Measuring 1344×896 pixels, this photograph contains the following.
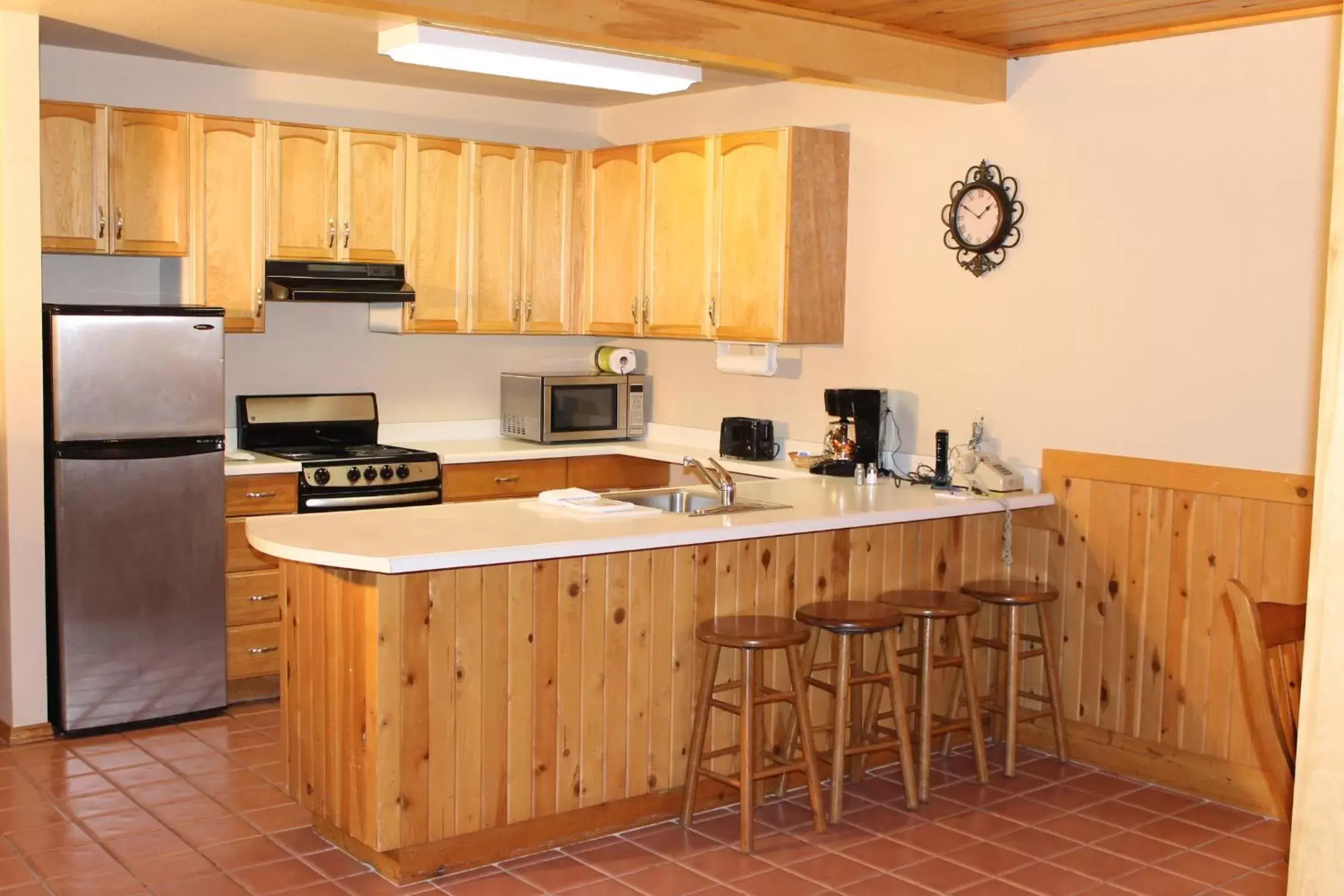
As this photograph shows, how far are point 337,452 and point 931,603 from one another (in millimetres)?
2714

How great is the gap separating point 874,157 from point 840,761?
2.51m

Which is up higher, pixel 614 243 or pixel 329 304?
pixel 614 243

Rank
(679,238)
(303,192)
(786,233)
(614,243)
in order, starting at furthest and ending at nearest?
1. (614,243)
2. (679,238)
3. (303,192)
4. (786,233)

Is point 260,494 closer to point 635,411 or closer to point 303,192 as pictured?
point 303,192

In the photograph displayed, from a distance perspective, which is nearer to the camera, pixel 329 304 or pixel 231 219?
pixel 231 219

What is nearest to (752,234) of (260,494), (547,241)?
(547,241)

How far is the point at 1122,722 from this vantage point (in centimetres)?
473

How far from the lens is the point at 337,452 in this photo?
19.2 ft

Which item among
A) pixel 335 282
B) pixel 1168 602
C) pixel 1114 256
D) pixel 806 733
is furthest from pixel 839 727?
pixel 335 282

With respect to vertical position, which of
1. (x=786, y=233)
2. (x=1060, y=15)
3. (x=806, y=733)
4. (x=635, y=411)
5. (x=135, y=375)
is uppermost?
(x=1060, y=15)

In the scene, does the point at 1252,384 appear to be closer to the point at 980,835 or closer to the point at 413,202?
the point at 980,835

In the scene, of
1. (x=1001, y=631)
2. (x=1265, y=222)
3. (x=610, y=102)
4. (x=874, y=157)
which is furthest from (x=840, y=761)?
(x=610, y=102)

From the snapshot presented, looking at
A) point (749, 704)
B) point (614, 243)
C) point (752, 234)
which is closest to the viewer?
point (749, 704)

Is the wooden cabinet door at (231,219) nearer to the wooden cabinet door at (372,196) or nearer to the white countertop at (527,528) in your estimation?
the wooden cabinet door at (372,196)
